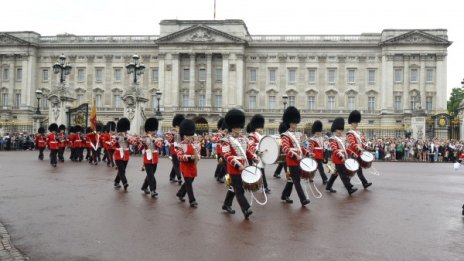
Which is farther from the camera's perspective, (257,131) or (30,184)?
(30,184)

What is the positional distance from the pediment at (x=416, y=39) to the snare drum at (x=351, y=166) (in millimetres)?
50914

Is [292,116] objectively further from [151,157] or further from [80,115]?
[80,115]

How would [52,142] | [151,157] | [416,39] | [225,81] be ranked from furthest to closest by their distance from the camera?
[225,81] < [416,39] < [52,142] < [151,157]

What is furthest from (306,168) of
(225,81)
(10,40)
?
(10,40)

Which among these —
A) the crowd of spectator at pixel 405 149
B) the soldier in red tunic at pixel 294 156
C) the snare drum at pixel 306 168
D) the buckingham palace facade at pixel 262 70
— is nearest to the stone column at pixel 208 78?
the buckingham palace facade at pixel 262 70

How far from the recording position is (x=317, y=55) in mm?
62750

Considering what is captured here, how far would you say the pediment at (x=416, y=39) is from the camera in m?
59.3

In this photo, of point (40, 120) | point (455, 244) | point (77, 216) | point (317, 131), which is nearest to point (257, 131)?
point (317, 131)

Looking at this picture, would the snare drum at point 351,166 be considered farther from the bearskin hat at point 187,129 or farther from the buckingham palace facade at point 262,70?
the buckingham palace facade at point 262,70

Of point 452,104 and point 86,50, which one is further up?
point 86,50

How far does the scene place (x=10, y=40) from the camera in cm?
6581

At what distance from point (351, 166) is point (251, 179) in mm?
4689

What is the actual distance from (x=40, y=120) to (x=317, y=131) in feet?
94.9

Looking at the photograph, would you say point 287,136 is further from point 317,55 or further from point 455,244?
point 317,55
